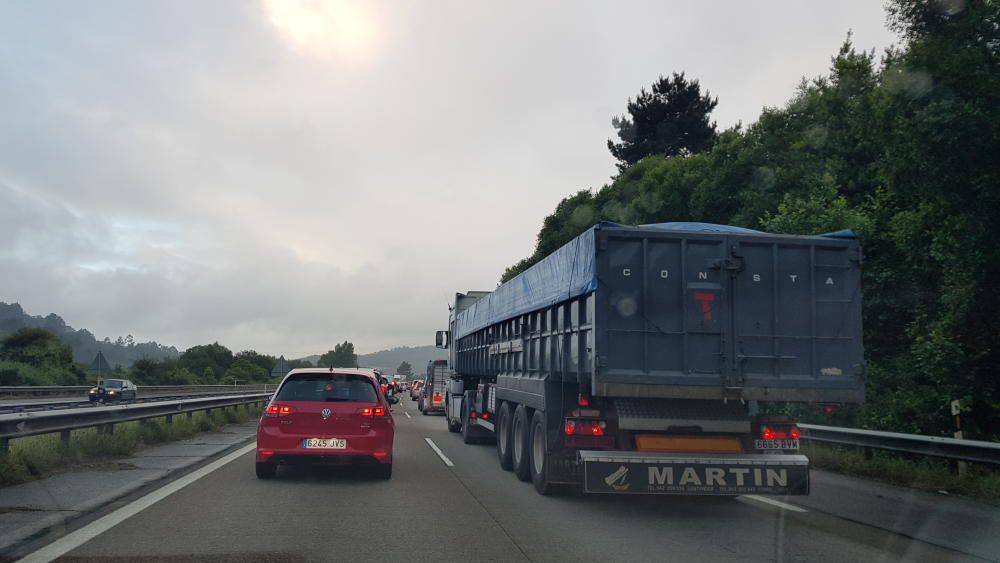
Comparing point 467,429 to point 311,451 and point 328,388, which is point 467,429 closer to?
point 328,388

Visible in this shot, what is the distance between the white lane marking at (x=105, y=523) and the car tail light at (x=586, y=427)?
459cm

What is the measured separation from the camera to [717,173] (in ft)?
126

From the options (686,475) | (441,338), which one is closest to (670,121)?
(441,338)

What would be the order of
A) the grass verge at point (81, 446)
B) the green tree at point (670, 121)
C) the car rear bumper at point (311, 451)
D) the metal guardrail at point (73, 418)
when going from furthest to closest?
the green tree at point (670, 121) → the car rear bumper at point (311, 451) → the grass verge at point (81, 446) → the metal guardrail at point (73, 418)

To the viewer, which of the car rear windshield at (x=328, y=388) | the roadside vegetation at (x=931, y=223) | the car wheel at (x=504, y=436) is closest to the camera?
the car rear windshield at (x=328, y=388)

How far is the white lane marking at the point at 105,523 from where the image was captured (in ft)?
21.4

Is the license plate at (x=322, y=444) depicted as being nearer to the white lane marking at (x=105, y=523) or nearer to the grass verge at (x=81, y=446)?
the white lane marking at (x=105, y=523)

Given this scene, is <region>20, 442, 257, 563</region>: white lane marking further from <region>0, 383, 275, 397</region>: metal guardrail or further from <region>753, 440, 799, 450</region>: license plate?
<region>0, 383, 275, 397</region>: metal guardrail

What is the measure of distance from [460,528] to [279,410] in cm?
425

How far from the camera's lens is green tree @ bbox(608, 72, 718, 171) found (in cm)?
6259

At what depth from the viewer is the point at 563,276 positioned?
1051 centimetres

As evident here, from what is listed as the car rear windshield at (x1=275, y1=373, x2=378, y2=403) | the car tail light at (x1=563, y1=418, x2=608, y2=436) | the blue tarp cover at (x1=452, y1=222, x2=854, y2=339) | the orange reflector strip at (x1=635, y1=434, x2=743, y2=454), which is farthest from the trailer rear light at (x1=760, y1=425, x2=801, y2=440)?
the car rear windshield at (x1=275, y1=373, x2=378, y2=403)

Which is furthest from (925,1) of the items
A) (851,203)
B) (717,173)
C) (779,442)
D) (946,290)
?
(717,173)

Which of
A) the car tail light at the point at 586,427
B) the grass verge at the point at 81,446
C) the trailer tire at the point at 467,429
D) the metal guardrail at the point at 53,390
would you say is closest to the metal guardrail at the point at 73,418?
the grass verge at the point at 81,446
